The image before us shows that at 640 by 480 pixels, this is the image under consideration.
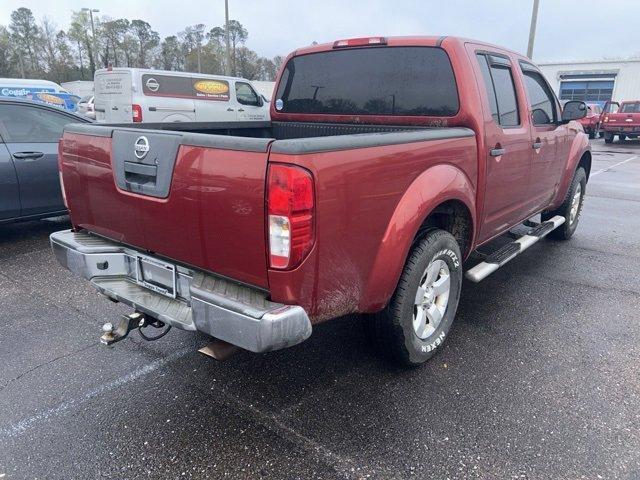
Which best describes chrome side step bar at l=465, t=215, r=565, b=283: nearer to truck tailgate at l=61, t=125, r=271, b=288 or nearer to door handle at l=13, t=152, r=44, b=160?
truck tailgate at l=61, t=125, r=271, b=288

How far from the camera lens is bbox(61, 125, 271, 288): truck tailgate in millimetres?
2135

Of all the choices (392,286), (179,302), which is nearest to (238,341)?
(179,302)

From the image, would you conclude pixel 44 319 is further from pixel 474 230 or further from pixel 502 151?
pixel 502 151

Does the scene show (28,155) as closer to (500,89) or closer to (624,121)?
(500,89)

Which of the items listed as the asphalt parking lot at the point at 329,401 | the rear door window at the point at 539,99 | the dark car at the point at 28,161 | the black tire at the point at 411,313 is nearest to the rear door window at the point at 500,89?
the rear door window at the point at 539,99

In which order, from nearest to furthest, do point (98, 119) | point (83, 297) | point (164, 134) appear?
point (164, 134), point (83, 297), point (98, 119)

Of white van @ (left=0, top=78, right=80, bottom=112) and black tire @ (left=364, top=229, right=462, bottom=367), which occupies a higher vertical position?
white van @ (left=0, top=78, right=80, bottom=112)

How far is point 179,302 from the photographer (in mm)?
2588

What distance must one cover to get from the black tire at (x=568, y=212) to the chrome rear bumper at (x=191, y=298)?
4.57 m

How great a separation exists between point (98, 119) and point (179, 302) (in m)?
13.3

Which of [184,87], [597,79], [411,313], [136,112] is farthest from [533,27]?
[597,79]

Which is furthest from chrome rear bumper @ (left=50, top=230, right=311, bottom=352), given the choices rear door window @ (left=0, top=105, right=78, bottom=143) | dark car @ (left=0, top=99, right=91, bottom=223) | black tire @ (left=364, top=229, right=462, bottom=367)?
rear door window @ (left=0, top=105, right=78, bottom=143)

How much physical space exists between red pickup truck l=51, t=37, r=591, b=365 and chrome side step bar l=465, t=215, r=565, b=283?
0.08ft

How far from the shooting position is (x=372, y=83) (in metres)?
3.72
